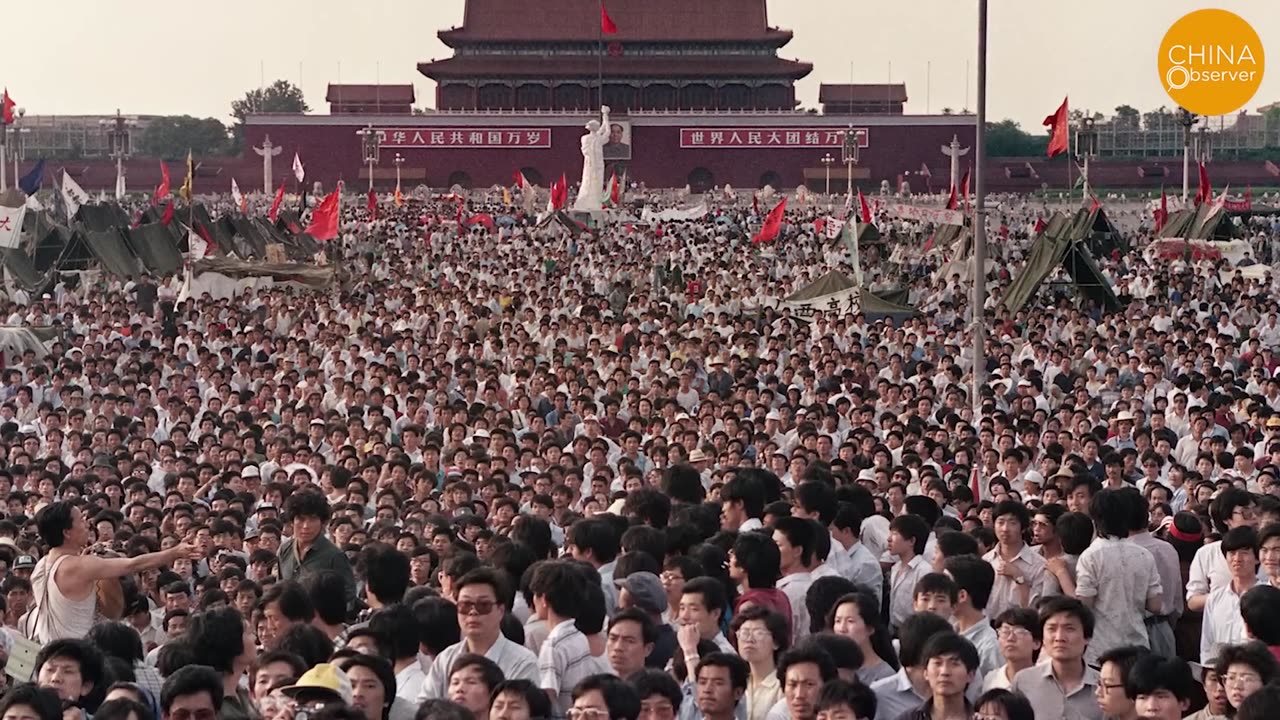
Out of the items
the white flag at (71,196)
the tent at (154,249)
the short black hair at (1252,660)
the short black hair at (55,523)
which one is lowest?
the short black hair at (1252,660)

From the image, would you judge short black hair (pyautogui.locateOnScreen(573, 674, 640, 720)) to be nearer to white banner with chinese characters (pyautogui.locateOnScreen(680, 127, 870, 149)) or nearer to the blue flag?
the blue flag

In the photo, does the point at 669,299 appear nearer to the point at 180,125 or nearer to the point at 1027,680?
the point at 1027,680

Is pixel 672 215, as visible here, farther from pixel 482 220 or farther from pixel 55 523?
pixel 55 523

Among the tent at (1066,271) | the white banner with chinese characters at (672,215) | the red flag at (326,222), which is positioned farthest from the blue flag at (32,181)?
the tent at (1066,271)

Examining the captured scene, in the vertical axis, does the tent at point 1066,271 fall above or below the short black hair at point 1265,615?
above

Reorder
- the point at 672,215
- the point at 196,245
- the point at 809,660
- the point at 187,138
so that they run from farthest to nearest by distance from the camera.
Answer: the point at 187,138
the point at 672,215
the point at 196,245
the point at 809,660

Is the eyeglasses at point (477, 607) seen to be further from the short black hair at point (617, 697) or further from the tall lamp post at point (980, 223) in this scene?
the tall lamp post at point (980, 223)

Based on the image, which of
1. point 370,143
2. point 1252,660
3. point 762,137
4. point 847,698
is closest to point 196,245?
point 847,698
